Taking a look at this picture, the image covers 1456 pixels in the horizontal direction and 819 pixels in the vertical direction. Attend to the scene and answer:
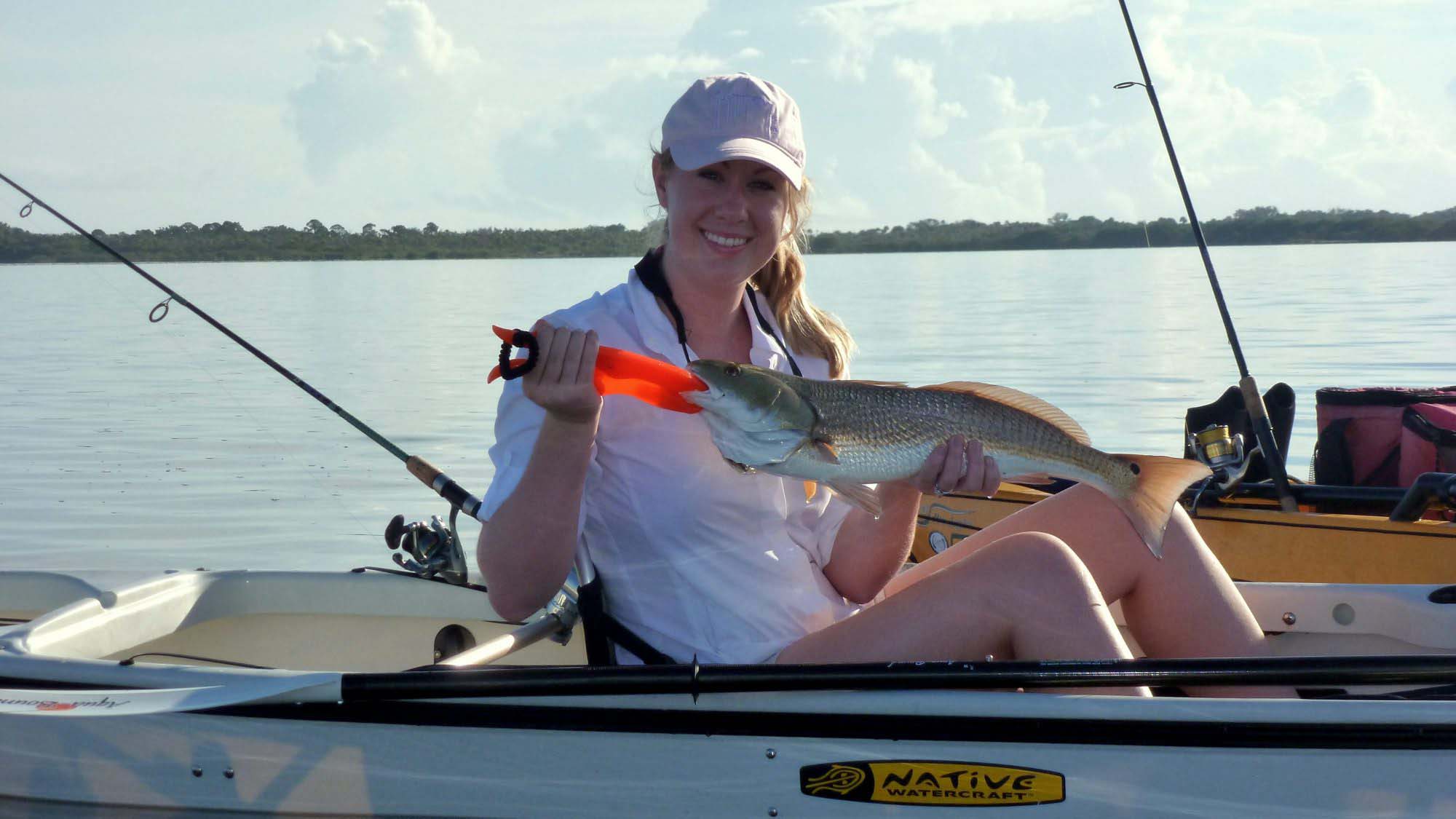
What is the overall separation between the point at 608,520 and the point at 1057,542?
860 mm

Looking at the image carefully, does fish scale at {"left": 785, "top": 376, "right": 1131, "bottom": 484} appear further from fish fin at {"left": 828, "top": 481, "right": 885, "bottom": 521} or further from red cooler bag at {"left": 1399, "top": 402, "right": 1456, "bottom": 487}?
red cooler bag at {"left": 1399, "top": 402, "right": 1456, "bottom": 487}

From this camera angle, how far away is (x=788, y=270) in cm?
307

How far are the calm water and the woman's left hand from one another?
527cm

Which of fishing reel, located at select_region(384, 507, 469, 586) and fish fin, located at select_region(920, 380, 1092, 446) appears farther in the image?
fishing reel, located at select_region(384, 507, 469, 586)

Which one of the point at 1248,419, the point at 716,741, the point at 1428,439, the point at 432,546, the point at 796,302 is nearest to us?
the point at 716,741

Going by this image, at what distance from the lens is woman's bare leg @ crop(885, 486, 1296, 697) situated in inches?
113

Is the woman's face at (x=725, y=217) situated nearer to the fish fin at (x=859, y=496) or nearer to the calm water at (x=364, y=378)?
the fish fin at (x=859, y=496)

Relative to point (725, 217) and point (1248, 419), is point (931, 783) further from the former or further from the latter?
point (1248, 419)

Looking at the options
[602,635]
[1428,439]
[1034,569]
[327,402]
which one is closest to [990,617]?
[1034,569]

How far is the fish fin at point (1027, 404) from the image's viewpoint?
2.66 m

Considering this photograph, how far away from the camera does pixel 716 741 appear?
102 inches

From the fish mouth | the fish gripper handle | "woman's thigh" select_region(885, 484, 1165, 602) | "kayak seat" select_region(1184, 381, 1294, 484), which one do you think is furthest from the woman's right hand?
"kayak seat" select_region(1184, 381, 1294, 484)

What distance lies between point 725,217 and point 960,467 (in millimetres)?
663

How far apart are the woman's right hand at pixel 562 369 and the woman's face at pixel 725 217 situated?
474mm
